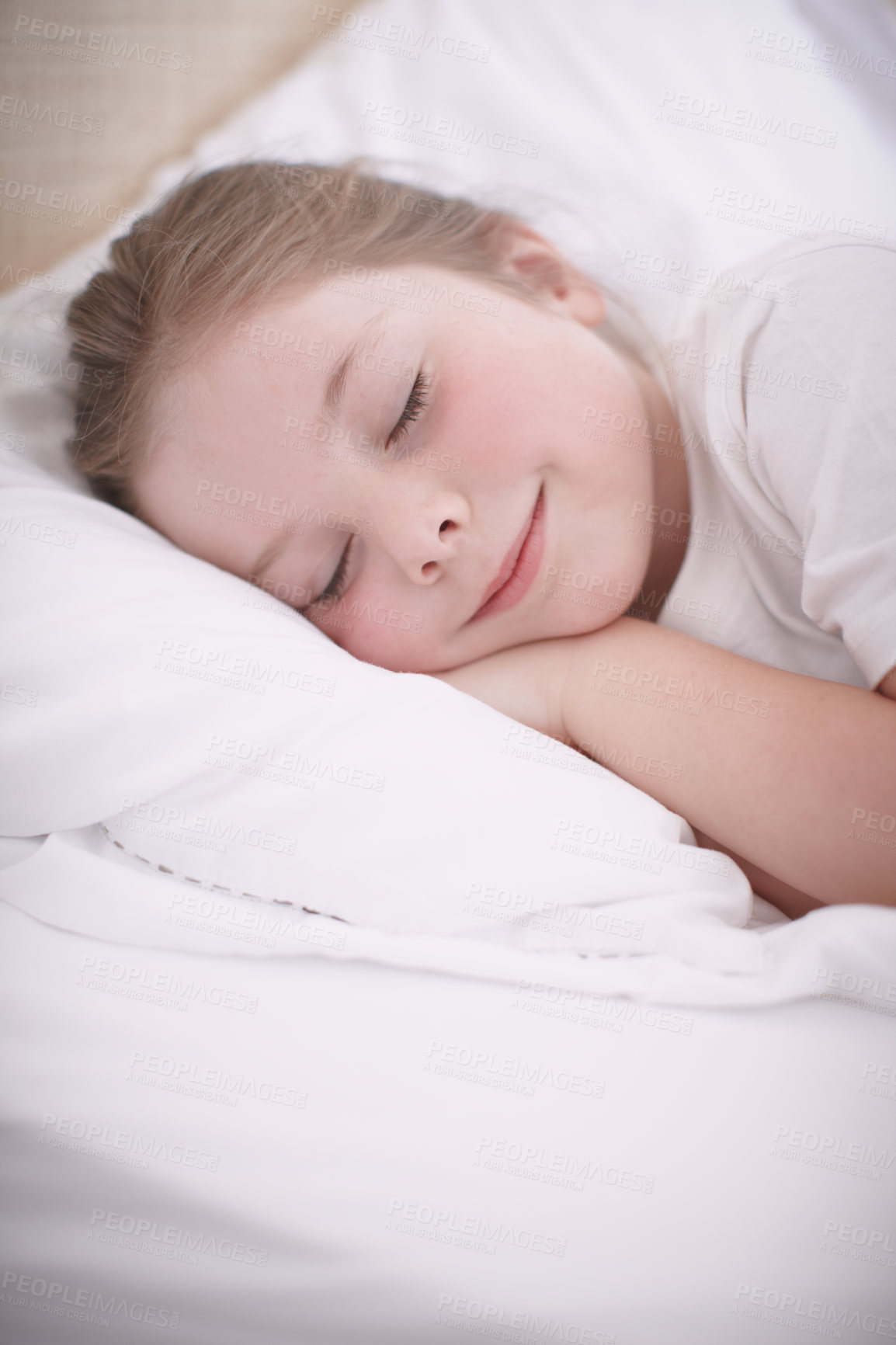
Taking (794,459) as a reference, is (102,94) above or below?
above

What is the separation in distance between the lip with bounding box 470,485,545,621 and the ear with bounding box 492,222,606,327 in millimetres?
311

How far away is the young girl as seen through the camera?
0.77m

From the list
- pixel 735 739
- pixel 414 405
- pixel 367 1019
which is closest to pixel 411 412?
pixel 414 405

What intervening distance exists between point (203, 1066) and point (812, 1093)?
0.46m

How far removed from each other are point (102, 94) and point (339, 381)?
1.00 m

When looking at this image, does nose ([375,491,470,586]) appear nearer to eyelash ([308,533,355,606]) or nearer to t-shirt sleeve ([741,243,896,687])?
eyelash ([308,533,355,606])

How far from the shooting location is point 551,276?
108 cm

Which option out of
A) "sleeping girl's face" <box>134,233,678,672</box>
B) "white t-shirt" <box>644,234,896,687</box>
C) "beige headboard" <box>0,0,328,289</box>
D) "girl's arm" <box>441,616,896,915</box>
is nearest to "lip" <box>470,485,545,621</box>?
"sleeping girl's face" <box>134,233,678,672</box>

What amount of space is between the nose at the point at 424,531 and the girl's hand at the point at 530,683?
0.15 metres

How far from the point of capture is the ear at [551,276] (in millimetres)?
1052

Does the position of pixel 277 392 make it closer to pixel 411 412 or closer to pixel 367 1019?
pixel 411 412

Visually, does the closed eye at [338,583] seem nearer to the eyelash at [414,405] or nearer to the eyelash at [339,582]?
the eyelash at [339,582]

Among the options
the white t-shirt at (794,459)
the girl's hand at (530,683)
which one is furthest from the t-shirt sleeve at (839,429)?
the girl's hand at (530,683)

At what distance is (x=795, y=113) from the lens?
4.33ft
